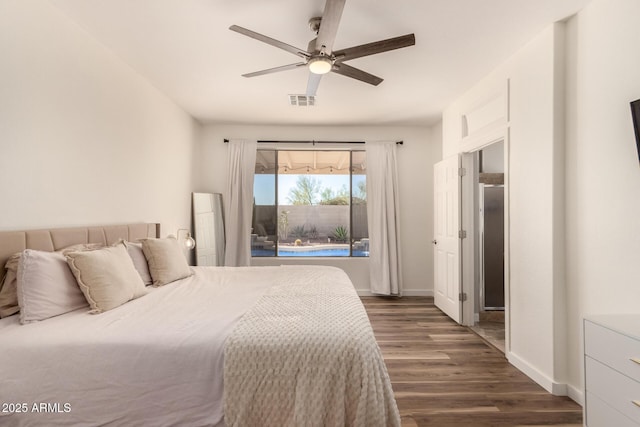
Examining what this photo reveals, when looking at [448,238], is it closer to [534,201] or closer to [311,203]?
[534,201]

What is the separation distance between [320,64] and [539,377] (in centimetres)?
280

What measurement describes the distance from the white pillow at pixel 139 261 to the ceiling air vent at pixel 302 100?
7.37 feet

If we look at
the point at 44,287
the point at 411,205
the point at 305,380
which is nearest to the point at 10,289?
the point at 44,287

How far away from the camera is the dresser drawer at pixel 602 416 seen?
1.51 metres

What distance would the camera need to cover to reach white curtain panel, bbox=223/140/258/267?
15.6 feet

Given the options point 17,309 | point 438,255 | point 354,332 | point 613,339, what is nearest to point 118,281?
point 17,309

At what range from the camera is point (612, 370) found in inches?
61.0

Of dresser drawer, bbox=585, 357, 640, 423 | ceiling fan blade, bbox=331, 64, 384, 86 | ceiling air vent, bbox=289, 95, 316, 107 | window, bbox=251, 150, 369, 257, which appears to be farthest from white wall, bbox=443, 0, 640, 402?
window, bbox=251, 150, 369, 257

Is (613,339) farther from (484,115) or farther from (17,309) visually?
(17,309)

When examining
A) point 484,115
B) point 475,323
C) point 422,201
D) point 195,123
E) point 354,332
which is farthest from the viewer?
point 422,201

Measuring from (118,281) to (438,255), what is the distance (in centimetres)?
369

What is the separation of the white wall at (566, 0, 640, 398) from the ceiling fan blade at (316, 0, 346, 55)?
5.42 feet

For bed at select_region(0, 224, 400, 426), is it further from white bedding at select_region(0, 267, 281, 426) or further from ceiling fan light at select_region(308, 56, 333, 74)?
ceiling fan light at select_region(308, 56, 333, 74)

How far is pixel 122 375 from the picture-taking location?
4.48ft
